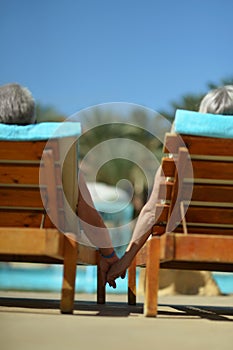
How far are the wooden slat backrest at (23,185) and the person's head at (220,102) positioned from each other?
3.43ft

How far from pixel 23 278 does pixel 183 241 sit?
71.7ft

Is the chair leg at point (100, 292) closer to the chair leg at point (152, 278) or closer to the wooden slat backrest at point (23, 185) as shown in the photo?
the wooden slat backrest at point (23, 185)

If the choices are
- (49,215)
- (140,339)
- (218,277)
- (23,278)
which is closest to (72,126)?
(49,215)

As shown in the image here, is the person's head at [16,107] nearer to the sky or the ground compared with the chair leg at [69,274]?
nearer to the sky

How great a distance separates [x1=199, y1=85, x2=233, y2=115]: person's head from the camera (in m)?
4.12

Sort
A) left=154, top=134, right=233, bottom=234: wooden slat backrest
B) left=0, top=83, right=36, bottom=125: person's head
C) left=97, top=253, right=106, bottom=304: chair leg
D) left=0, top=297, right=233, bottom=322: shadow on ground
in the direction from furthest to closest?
left=97, top=253, right=106, bottom=304: chair leg → left=0, top=83, right=36, bottom=125: person's head → left=154, top=134, right=233, bottom=234: wooden slat backrest → left=0, top=297, right=233, bottom=322: shadow on ground

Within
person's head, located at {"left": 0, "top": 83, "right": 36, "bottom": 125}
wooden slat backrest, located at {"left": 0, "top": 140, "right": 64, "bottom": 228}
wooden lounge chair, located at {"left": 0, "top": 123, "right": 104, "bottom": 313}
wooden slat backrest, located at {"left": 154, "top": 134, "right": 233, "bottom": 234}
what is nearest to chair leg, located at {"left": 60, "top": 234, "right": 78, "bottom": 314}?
wooden lounge chair, located at {"left": 0, "top": 123, "right": 104, "bottom": 313}

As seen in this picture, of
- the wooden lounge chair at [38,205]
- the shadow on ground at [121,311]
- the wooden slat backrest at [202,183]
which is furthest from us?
the wooden slat backrest at [202,183]

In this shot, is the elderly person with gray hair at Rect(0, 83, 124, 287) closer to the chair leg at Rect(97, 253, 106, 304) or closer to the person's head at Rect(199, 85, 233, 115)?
the person's head at Rect(199, 85, 233, 115)

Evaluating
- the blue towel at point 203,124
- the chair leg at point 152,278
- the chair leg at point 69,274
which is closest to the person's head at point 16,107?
the chair leg at point 69,274

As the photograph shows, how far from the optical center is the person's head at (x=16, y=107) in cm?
404

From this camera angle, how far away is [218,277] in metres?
22.2

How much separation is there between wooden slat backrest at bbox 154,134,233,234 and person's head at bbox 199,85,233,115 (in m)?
0.30

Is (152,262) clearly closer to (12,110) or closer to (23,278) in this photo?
(12,110)
